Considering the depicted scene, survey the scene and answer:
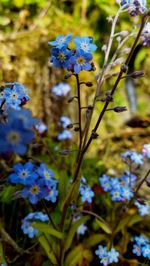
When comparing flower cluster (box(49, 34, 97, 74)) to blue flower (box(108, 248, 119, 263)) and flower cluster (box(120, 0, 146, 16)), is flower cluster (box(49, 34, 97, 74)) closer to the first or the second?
flower cluster (box(120, 0, 146, 16))

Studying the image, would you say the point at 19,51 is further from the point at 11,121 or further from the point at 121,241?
the point at 11,121

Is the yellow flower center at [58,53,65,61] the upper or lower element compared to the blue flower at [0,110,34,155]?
upper

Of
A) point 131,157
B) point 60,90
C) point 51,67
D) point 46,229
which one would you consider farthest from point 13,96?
point 51,67

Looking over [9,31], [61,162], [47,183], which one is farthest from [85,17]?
[47,183]

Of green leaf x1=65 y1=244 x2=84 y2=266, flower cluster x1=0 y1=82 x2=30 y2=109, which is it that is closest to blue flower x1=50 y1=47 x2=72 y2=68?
flower cluster x1=0 y1=82 x2=30 y2=109

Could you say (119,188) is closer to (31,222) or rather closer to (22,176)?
(31,222)

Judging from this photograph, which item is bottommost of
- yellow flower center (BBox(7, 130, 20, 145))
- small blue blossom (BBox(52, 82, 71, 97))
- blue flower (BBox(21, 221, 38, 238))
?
blue flower (BBox(21, 221, 38, 238))

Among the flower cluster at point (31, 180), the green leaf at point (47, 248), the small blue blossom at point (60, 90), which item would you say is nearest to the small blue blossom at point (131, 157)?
the green leaf at point (47, 248)
